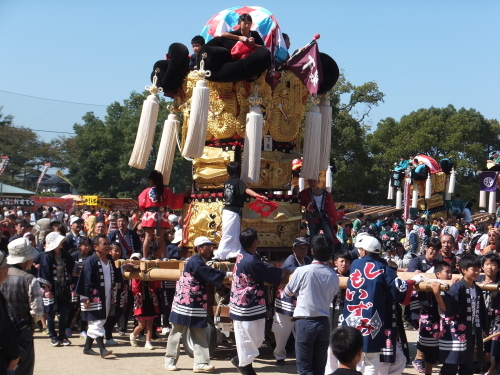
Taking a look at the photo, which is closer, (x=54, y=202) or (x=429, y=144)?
(x=54, y=202)

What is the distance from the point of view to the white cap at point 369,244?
6.93m

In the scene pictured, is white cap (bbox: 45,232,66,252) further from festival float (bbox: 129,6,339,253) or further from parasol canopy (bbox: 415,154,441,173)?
parasol canopy (bbox: 415,154,441,173)

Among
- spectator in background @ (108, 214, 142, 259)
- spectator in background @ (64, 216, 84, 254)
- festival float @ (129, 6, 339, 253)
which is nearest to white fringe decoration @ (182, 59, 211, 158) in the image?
festival float @ (129, 6, 339, 253)

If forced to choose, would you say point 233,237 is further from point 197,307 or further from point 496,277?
point 496,277

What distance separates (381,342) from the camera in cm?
686

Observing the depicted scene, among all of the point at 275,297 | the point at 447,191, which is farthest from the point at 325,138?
the point at 447,191

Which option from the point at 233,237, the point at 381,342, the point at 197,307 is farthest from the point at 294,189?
the point at 381,342

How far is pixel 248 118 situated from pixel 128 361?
340 cm

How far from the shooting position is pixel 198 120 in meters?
9.77

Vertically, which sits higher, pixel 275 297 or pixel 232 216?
pixel 232 216

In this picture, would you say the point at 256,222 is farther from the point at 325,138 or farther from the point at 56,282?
the point at 56,282

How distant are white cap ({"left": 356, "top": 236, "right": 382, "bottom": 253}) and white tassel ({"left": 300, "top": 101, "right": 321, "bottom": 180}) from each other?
11.6 feet

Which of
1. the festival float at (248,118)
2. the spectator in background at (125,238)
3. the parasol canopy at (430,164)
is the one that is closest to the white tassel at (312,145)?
the festival float at (248,118)

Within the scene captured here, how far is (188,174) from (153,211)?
3226 cm
